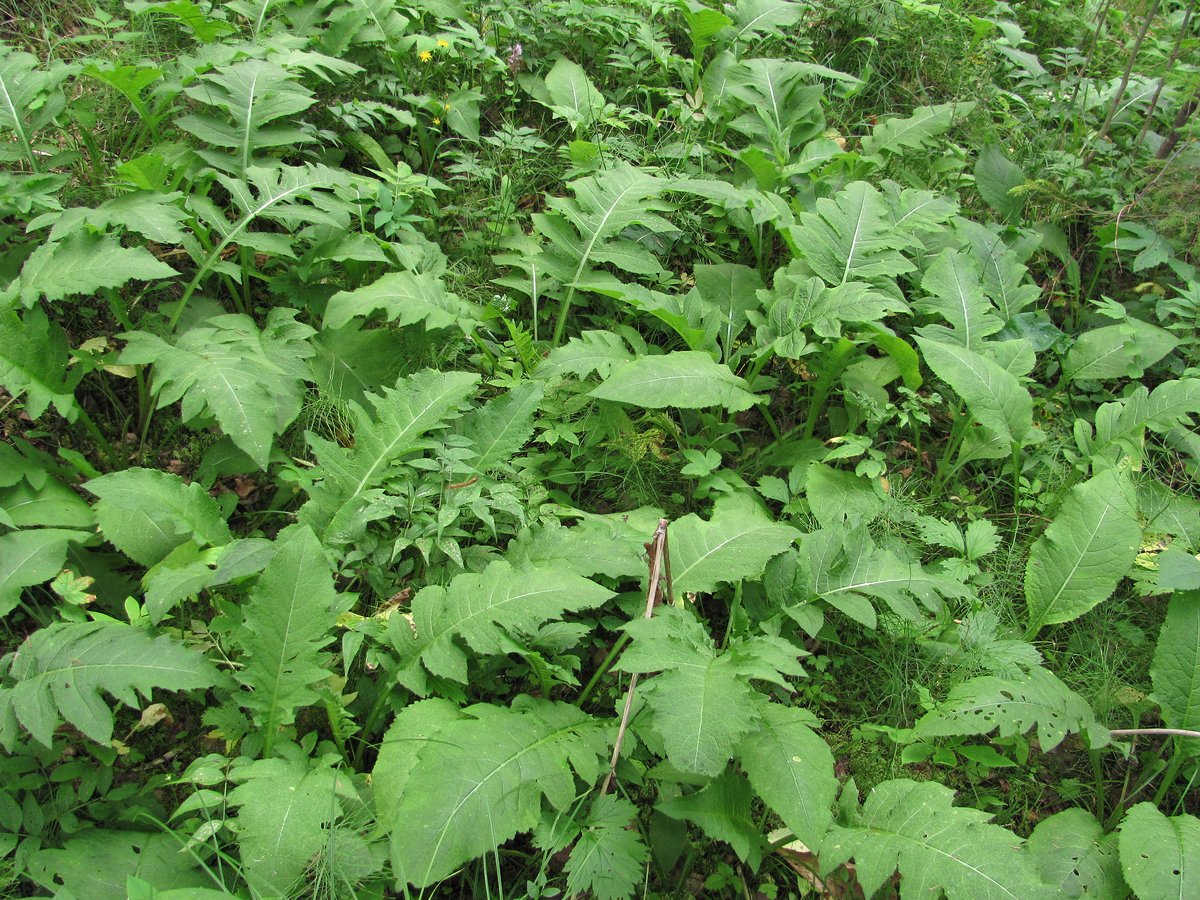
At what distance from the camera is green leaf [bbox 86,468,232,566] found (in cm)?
248

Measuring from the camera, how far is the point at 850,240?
341 cm

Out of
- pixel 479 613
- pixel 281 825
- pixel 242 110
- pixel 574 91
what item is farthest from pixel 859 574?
pixel 242 110

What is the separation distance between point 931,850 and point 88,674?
2219 mm

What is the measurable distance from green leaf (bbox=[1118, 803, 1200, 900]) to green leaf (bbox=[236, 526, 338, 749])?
2.22m

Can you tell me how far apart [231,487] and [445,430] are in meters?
0.86

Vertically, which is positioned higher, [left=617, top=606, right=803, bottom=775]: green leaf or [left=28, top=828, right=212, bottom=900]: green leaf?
[left=617, top=606, right=803, bottom=775]: green leaf

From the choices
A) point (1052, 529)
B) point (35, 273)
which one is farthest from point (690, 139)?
point (35, 273)

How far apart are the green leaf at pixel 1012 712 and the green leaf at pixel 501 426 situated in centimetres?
160

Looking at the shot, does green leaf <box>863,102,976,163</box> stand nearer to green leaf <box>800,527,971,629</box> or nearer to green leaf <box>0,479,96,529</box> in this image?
green leaf <box>800,527,971,629</box>

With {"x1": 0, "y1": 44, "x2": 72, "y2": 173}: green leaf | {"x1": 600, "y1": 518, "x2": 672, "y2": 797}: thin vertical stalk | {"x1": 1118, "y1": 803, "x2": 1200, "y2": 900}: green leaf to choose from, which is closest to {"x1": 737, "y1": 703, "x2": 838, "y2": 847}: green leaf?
{"x1": 600, "y1": 518, "x2": 672, "y2": 797}: thin vertical stalk

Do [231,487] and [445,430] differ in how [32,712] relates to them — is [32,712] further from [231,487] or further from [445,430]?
[445,430]

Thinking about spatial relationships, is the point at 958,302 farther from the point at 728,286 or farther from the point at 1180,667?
the point at 1180,667

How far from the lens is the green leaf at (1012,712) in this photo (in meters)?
2.33

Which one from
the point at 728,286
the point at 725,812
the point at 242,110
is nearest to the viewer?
the point at 725,812
